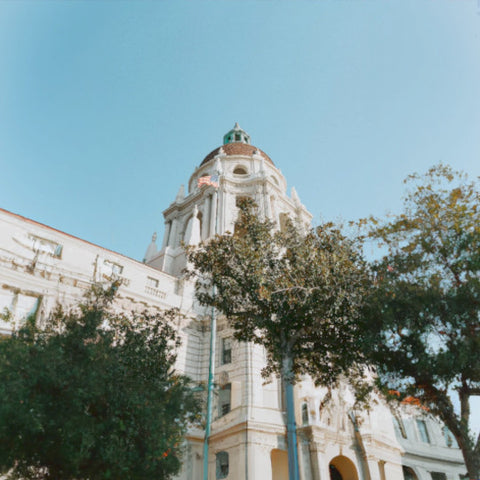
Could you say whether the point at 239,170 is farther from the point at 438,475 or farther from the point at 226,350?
the point at 438,475

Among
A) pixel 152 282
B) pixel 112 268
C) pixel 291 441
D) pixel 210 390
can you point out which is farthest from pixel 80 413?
pixel 152 282

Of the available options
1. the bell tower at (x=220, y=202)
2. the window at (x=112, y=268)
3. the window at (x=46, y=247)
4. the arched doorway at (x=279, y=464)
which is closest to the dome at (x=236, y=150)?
the bell tower at (x=220, y=202)

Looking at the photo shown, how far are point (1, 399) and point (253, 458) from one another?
12.8m

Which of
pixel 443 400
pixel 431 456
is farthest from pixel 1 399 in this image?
pixel 431 456

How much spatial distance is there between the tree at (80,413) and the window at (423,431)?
86.2ft

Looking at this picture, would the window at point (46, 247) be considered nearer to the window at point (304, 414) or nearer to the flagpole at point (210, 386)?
the flagpole at point (210, 386)

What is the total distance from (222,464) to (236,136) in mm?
43555

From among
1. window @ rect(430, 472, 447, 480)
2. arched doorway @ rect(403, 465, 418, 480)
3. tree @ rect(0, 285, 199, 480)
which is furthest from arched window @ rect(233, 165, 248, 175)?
tree @ rect(0, 285, 199, 480)

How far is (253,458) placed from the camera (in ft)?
59.6

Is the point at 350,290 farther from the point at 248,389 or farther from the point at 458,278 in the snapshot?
the point at 248,389

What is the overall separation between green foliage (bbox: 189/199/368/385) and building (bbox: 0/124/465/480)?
3252mm

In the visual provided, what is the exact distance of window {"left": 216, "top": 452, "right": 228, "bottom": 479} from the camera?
1973cm

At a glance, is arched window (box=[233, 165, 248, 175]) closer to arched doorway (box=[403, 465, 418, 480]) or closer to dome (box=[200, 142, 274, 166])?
dome (box=[200, 142, 274, 166])

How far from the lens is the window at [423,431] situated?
98.9 ft
